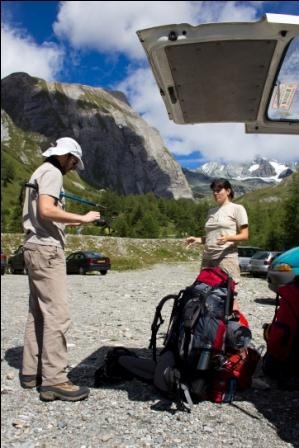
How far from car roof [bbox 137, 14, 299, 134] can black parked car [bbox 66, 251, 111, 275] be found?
933 inches

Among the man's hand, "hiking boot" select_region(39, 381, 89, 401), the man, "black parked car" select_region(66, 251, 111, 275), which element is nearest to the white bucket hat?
the man

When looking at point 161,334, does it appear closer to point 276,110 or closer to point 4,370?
point 4,370

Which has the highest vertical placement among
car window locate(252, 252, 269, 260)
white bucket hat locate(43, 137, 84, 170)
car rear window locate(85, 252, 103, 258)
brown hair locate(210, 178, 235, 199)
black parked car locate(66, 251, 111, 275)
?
white bucket hat locate(43, 137, 84, 170)

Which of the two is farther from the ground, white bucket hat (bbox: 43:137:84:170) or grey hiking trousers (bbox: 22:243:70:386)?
white bucket hat (bbox: 43:137:84:170)

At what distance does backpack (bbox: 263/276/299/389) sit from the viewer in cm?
447

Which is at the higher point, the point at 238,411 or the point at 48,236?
the point at 48,236

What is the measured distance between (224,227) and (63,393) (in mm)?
2528

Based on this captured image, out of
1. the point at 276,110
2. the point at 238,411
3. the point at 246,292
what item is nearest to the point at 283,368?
the point at 238,411

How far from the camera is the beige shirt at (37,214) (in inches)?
179

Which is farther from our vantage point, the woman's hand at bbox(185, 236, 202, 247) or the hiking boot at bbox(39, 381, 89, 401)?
the woman's hand at bbox(185, 236, 202, 247)

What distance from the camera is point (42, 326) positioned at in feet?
16.2

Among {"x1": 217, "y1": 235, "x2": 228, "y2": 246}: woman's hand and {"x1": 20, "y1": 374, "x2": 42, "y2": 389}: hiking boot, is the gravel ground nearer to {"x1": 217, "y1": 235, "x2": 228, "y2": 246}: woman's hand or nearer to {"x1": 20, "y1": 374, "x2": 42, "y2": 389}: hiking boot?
{"x1": 20, "y1": 374, "x2": 42, "y2": 389}: hiking boot

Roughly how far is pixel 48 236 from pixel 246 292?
10.4 meters

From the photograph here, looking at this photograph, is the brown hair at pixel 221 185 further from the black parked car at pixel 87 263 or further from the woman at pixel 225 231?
the black parked car at pixel 87 263
